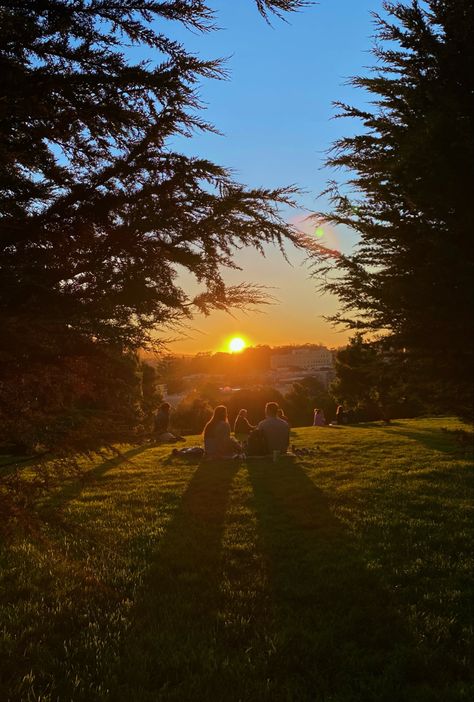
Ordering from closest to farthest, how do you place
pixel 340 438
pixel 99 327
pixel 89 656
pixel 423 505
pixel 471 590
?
pixel 99 327 → pixel 89 656 → pixel 471 590 → pixel 423 505 → pixel 340 438

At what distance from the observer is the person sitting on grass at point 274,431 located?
1336 centimetres

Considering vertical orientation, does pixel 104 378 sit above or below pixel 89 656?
above

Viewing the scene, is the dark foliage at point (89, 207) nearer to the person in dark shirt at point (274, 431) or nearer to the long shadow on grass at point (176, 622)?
the long shadow on grass at point (176, 622)

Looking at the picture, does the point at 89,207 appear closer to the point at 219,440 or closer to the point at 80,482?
the point at 80,482

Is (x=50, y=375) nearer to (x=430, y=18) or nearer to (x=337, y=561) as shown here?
(x=337, y=561)

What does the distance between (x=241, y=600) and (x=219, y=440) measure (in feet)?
29.7

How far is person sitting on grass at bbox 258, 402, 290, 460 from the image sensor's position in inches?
Answer: 526

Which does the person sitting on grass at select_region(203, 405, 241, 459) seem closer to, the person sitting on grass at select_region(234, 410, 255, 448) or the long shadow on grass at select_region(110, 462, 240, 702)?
the person sitting on grass at select_region(234, 410, 255, 448)

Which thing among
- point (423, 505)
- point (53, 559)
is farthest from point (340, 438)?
point (53, 559)

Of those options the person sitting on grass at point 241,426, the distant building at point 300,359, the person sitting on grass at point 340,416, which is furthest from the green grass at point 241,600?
the distant building at point 300,359

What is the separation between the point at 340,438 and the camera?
1830 cm

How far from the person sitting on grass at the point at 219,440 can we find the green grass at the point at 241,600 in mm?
5062

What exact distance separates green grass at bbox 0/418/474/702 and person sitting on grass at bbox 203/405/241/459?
5.06m

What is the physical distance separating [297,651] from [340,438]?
1510cm
